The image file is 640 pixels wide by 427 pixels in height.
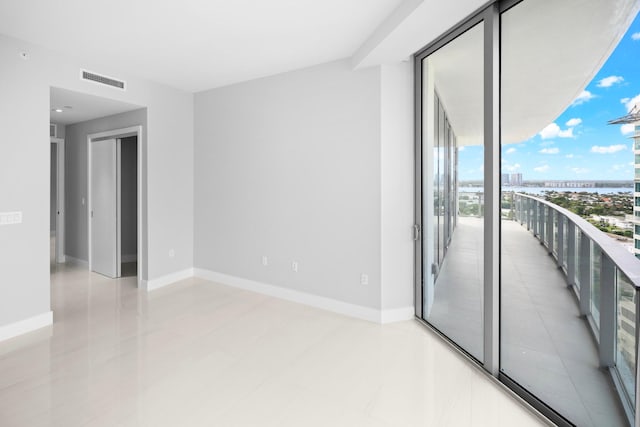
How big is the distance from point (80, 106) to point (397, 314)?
4.72m

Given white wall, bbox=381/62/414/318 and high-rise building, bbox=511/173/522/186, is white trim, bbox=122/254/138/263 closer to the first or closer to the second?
white wall, bbox=381/62/414/318

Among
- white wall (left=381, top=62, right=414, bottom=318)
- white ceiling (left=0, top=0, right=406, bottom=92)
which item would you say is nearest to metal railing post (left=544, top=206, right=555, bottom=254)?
white wall (left=381, top=62, right=414, bottom=318)

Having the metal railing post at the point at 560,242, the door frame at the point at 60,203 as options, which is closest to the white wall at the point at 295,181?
the metal railing post at the point at 560,242

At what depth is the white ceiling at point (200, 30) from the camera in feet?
8.16

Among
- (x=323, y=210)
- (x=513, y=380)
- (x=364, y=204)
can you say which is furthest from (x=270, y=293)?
(x=513, y=380)

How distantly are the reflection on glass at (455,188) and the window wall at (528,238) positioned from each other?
0.05 ft

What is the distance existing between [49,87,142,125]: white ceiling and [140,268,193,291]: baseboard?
2337mm

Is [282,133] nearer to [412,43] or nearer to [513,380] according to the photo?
[412,43]

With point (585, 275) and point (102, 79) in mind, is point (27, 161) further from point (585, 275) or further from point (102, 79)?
point (585, 275)

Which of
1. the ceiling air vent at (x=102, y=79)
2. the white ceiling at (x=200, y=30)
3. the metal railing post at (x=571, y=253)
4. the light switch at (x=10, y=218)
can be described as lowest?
the metal railing post at (x=571, y=253)

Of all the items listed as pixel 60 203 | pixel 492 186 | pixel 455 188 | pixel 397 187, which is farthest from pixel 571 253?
pixel 60 203

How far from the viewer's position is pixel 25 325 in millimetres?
3053

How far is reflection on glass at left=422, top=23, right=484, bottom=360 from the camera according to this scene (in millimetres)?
2512

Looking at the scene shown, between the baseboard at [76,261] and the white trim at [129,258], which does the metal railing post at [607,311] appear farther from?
the white trim at [129,258]
